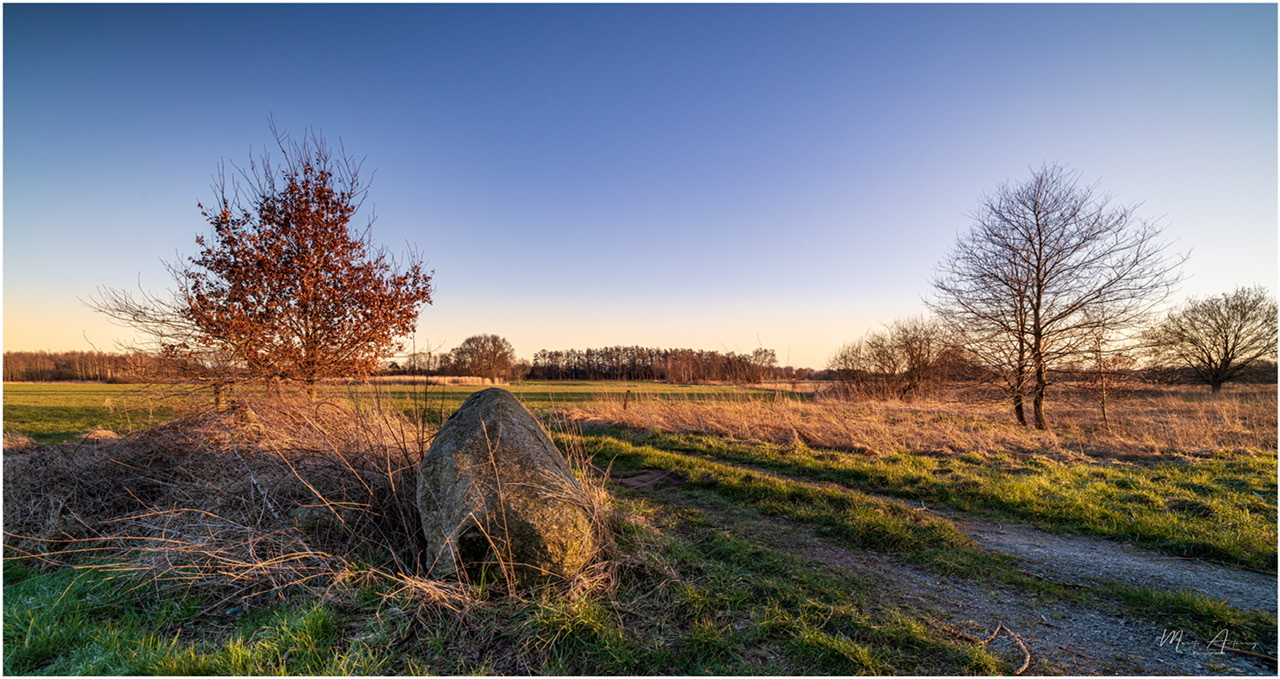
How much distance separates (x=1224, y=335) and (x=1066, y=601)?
42.9 m

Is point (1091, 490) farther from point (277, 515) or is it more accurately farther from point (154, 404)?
point (154, 404)

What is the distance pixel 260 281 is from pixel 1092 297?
72.0 feet

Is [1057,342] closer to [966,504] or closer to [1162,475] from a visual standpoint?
[1162,475]

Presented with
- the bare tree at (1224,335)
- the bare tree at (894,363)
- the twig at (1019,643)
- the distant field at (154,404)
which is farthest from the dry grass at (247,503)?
the bare tree at (1224,335)

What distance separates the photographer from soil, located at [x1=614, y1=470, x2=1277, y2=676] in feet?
11.4

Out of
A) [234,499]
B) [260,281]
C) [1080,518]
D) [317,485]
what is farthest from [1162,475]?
[260,281]

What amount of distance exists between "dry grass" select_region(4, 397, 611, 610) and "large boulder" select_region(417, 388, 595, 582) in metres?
0.24

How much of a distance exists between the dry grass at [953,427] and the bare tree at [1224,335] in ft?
58.7

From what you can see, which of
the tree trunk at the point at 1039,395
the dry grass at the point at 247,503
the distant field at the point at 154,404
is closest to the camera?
the dry grass at the point at 247,503

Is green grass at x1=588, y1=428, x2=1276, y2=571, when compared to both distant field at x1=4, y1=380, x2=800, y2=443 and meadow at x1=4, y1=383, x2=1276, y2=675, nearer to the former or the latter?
meadow at x1=4, y1=383, x2=1276, y2=675

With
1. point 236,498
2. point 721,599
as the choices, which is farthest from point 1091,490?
point 236,498

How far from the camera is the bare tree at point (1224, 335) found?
101ft

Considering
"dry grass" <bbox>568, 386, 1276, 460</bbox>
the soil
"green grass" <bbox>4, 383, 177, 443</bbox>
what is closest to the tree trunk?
"dry grass" <bbox>568, 386, 1276, 460</bbox>
